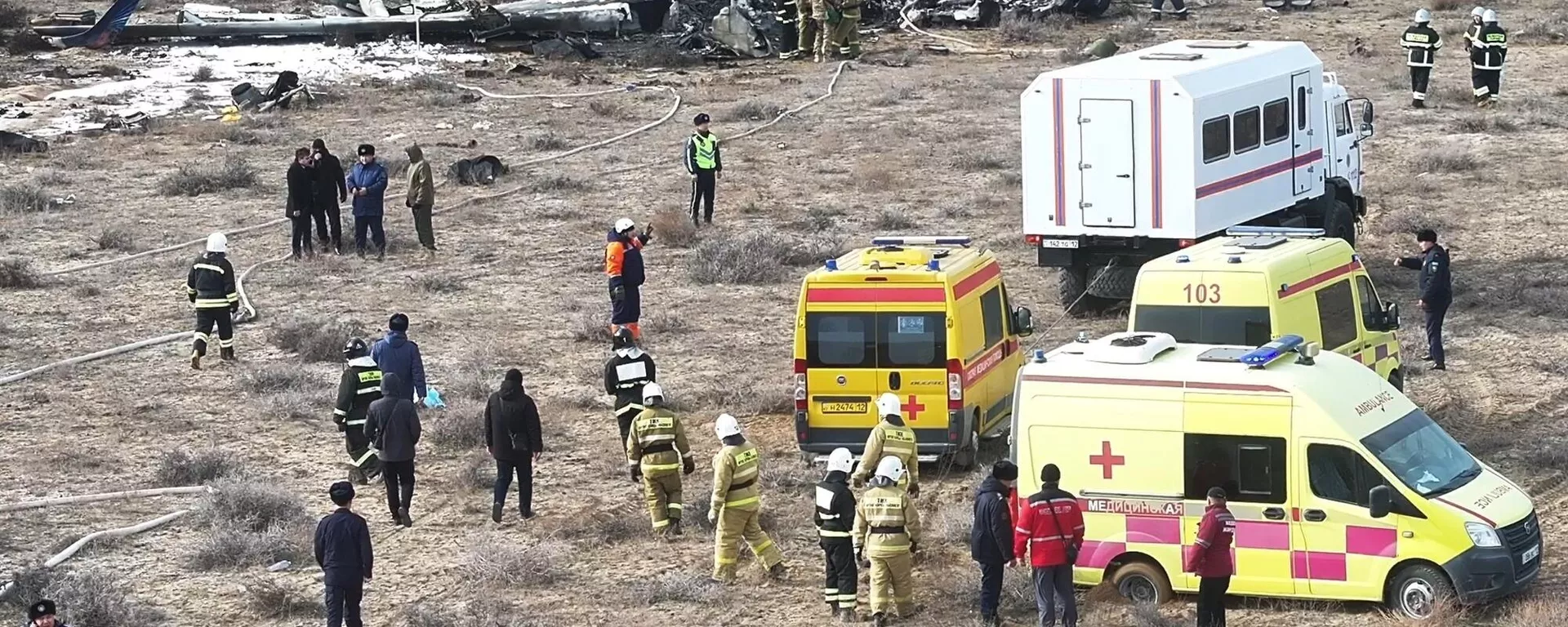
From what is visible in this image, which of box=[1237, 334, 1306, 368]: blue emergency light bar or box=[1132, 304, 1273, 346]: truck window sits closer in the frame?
box=[1237, 334, 1306, 368]: blue emergency light bar

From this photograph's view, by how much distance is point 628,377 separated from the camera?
55.3 feet

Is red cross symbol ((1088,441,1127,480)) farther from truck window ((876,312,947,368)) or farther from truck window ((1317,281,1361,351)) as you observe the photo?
truck window ((1317,281,1361,351))

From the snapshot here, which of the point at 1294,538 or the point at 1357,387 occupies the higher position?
the point at 1357,387

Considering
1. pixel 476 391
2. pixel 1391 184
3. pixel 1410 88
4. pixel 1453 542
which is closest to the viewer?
pixel 1453 542

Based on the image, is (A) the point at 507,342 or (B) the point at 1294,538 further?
(A) the point at 507,342

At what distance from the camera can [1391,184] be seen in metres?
29.7

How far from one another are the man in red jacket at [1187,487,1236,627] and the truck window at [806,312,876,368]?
4624 millimetres

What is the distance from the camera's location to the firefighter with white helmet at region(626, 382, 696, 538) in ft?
50.4

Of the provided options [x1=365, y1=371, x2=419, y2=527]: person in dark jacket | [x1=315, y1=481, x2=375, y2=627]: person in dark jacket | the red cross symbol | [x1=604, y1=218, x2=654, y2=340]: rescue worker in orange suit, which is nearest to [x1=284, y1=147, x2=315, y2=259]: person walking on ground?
[x1=604, y1=218, x2=654, y2=340]: rescue worker in orange suit

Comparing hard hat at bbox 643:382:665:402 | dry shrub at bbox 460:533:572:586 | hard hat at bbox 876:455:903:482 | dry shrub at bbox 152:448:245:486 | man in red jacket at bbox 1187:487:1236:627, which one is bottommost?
dry shrub at bbox 460:533:572:586

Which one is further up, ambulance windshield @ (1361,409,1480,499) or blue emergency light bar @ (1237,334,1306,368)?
blue emergency light bar @ (1237,334,1306,368)

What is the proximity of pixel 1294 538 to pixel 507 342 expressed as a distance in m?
11.3

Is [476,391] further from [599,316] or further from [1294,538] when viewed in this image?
[1294,538]

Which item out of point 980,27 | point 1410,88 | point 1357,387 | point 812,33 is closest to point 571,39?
point 812,33
